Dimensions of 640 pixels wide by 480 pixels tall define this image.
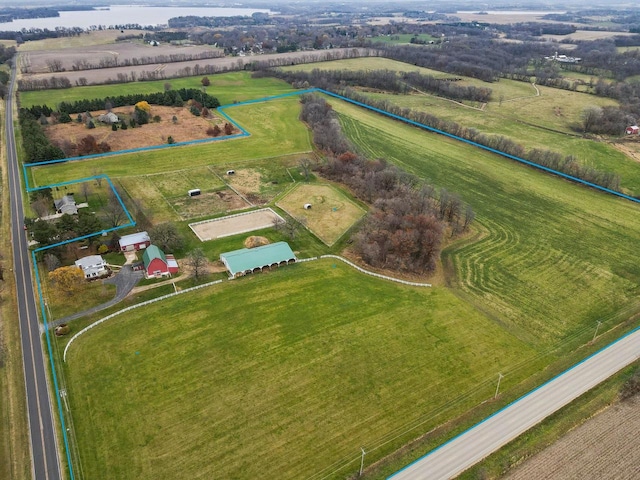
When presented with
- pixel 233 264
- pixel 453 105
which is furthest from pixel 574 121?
pixel 233 264

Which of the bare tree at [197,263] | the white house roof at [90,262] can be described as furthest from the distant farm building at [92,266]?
the bare tree at [197,263]

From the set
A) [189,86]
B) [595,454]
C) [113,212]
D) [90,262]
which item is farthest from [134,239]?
[189,86]

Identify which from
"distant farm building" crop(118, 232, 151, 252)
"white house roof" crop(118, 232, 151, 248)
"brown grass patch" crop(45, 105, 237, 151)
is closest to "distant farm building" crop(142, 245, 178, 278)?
"distant farm building" crop(118, 232, 151, 252)

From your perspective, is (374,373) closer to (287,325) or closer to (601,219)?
(287,325)

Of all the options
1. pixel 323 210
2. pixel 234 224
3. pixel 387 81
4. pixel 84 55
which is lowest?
pixel 323 210

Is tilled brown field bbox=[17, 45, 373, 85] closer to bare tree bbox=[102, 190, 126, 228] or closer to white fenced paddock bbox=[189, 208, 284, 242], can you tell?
bare tree bbox=[102, 190, 126, 228]

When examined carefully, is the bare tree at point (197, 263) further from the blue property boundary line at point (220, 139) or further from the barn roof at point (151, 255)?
the blue property boundary line at point (220, 139)

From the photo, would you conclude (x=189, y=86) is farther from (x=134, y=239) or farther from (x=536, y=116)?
(x=536, y=116)

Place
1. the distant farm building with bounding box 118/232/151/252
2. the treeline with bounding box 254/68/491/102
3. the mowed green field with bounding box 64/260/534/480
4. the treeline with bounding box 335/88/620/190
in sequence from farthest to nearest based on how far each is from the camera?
the treeline with bounding box 254/68/491/102
the treeline with bounding box 335/88/620/190
the distant farm building with bounding box 118/232/151/252
the mowed green field with bounding box 64/260/534/480
